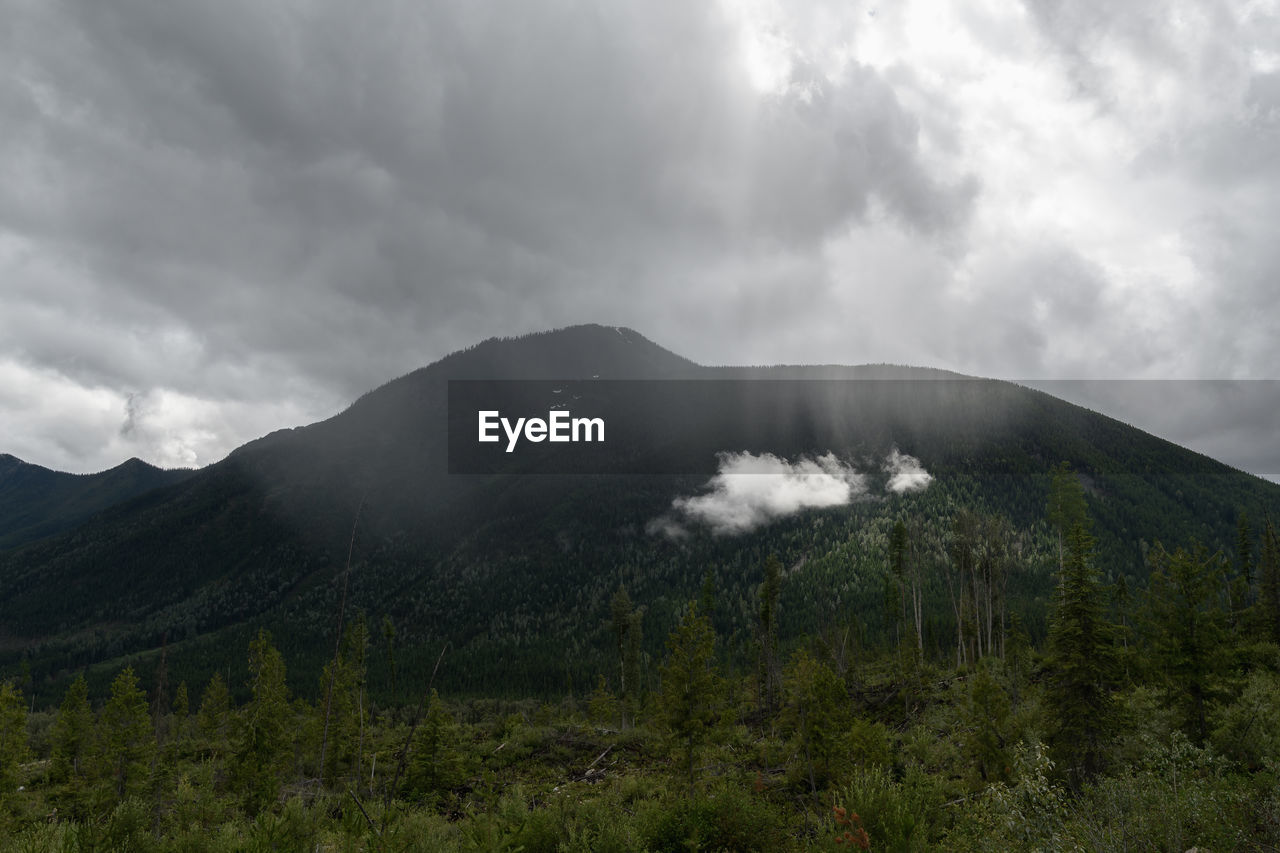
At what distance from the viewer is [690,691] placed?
2781 cm

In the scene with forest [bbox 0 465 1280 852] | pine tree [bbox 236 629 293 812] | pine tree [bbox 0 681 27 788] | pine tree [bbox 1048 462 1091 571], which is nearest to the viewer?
forest [bbox 0 465 1280 852]

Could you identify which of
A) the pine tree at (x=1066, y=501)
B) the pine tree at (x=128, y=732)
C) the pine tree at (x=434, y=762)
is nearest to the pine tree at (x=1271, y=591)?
the pine tree at (x=1066, y=501)

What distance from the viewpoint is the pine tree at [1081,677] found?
71.5 feet

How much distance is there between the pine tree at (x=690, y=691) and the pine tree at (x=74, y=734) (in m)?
45.6

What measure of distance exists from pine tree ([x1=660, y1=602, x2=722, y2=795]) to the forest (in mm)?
102

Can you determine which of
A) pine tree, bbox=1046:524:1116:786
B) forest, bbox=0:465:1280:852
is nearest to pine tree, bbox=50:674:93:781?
forest, bbox=0:465:1280:852

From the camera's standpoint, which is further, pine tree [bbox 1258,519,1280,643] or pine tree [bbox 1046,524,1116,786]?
pine tree [bbox 1258,519,1280,643]

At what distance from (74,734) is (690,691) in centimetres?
5015

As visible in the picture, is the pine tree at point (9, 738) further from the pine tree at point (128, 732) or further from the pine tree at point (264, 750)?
the pine tree at point (264, 750)

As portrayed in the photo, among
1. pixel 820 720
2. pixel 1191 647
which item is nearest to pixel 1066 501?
pixel 1191 647

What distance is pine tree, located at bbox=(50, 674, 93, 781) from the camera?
44894mm

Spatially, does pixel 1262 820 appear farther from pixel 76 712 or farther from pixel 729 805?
pixel 76 712

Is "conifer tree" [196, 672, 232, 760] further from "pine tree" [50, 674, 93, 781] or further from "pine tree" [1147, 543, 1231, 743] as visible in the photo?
"pine tree" [1147, 543, 1231, 743]

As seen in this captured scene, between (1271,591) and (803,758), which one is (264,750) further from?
(1271,591)
